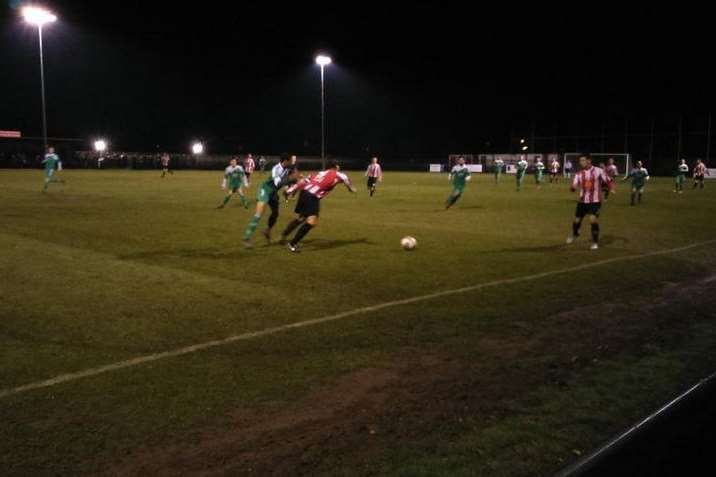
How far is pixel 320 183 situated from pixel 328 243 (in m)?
1.57

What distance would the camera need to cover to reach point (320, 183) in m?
13.4

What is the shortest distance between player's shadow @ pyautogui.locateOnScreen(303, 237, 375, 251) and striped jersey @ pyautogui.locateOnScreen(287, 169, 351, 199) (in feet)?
3.57

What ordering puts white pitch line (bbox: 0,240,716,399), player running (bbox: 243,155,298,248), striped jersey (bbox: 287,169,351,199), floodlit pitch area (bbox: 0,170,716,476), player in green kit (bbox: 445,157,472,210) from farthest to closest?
player in green kit (bbox: 445,157,472,210), player running (bbox: 243,155,298,248), striped jersey (bbox: 287,169,351,199), white pitch line (bbox: 0,240,716,399), floodlit pitch area (bbox: 0,170,716,476)

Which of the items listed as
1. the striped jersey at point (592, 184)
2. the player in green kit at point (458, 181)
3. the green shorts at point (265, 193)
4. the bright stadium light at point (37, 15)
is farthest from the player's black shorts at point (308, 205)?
the bright stadium light at point (37, 15)

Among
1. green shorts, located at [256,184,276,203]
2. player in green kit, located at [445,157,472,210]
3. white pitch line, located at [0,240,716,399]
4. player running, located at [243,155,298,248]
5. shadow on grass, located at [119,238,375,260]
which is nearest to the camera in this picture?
white pitch line, located at [0,240,716,399]

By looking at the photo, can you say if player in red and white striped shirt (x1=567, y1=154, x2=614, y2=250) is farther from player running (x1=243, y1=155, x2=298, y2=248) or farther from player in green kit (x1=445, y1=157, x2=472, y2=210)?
player in green kit (x1=445, y1=157, x2=472, y2=210)

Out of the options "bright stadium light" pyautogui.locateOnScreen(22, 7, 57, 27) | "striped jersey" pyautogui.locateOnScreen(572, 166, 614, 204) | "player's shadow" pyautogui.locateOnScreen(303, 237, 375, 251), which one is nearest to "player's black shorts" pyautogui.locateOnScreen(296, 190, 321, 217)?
"player's shadow" pyautogui.locateOnScreen(303, 237, 375, 251)

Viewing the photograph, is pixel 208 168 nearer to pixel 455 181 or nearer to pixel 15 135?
pixel 15 135

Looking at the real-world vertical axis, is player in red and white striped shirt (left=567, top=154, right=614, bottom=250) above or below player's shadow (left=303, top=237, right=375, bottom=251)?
above

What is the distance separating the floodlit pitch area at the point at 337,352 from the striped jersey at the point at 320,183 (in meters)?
1.22

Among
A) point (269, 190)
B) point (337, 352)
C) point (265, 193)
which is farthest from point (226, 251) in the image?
point (337, 352)

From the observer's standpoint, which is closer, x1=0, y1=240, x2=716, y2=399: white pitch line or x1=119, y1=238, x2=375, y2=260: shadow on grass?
x1=0, y1=240, x2=716, y2=399: white pitch line

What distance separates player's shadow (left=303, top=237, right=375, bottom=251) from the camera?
1373 centimetres

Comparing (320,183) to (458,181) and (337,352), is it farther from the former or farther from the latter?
(458,181)
